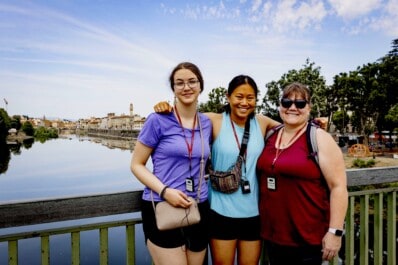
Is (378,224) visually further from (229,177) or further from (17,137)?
(17,137)

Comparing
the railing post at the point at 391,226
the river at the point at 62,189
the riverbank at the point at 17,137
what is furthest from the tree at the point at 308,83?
the riverbank at the point at 17,137

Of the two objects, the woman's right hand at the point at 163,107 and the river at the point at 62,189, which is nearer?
the woman's right hand at the point at 163,107

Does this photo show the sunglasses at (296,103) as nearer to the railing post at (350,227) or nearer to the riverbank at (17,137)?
the railing post at (350,227)

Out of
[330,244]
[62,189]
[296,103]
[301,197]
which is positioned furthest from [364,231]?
[62,189]

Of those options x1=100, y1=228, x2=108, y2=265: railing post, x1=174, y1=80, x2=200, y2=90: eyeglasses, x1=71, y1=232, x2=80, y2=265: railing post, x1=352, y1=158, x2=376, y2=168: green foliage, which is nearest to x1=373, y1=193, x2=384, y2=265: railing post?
x1=174, y1=80, x2=200, y2=90: eyeglasses

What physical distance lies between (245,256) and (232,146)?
26.2 inches

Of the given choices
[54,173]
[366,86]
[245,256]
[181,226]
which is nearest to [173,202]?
[181,226]

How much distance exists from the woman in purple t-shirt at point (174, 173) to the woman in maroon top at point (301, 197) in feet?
1.30

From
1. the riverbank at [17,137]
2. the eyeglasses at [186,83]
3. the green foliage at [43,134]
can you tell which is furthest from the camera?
the green foliage at [43,134]

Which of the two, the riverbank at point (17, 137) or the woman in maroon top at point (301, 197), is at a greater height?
the woman in maroon top at point (301, 197)

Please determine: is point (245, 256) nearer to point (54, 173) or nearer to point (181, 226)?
point (181, 226)

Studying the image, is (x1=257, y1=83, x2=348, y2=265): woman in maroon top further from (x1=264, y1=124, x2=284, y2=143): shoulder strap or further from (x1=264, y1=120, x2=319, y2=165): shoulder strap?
(x1=264, y1=124, x2=284, y2=143): shoulder strap

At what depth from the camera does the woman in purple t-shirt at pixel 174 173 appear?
1778 mm

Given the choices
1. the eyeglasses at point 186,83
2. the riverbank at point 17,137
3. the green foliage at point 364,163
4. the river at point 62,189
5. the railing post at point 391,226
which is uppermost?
the eyeglasses at point 186,83
